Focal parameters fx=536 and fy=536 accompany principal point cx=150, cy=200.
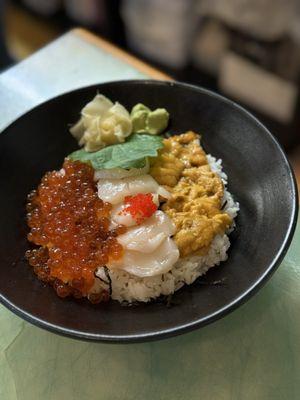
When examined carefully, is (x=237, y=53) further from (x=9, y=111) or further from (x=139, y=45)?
(x=9, y=111)

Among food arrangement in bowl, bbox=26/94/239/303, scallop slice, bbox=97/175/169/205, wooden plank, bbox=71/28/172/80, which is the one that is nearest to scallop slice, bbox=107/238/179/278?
food arrangement in bowl, bbox=26/94/239/303

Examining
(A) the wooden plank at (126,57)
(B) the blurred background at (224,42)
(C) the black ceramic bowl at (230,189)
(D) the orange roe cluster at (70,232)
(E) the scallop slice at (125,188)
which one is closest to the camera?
(C) the black ceramic bowl at (230,189)

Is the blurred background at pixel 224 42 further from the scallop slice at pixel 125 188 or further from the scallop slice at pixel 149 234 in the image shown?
the scallop slice at pixel 149 234

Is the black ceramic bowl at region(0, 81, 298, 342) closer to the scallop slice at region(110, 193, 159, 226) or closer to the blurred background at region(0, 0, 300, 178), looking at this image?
the scallop slice at region(110, 193, 159, 226)

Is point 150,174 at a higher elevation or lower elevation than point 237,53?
higher

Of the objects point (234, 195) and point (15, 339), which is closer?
point (15, 339)

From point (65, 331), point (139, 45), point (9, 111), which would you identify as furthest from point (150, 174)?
point (139, 45)

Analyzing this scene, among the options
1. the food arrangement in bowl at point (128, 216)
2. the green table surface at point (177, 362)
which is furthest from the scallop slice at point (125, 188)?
the green table surface at point (177, 362)
